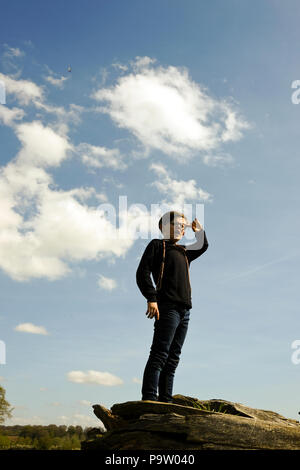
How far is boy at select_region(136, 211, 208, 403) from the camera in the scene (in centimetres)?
Answer: 713

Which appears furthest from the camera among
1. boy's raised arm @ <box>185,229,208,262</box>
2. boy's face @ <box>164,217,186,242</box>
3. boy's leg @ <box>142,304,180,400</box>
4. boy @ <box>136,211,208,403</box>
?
boy's raised arm @ <box>185,229,208,262</box>

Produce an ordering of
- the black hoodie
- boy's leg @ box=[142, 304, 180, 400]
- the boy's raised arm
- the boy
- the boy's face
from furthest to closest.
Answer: the boy's raised arm, the boy's face, the black hoodie, the boy, boy's leg @ box=[142, 304, 180, 400]

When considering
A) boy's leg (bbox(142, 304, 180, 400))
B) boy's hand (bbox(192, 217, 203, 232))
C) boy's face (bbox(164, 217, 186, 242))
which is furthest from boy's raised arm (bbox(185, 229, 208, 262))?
boy's leg (bbox(142, 304, 180, 400))

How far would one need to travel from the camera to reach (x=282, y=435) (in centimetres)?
630

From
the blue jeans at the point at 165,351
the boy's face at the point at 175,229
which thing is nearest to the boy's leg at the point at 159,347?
the blue jeans at the point at 165,351

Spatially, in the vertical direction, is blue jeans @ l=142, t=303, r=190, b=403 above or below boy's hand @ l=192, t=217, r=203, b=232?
below

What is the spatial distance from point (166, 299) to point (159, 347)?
0.91 m

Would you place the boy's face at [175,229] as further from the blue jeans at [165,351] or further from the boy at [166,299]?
the blue jeans at [165,351]

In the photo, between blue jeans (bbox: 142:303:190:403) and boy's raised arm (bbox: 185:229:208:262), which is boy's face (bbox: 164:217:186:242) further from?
blue jeans (bbox: 142:303:190:403)

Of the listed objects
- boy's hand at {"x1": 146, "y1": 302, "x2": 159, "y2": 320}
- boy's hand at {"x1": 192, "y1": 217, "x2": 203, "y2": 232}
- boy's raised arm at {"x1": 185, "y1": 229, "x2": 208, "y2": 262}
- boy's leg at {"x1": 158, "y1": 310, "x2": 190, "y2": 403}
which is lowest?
boy's leg at {"x1": 158, "y1": 310, "x2": 190, "y2": 403}

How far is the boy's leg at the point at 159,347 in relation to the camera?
23.0 feet
